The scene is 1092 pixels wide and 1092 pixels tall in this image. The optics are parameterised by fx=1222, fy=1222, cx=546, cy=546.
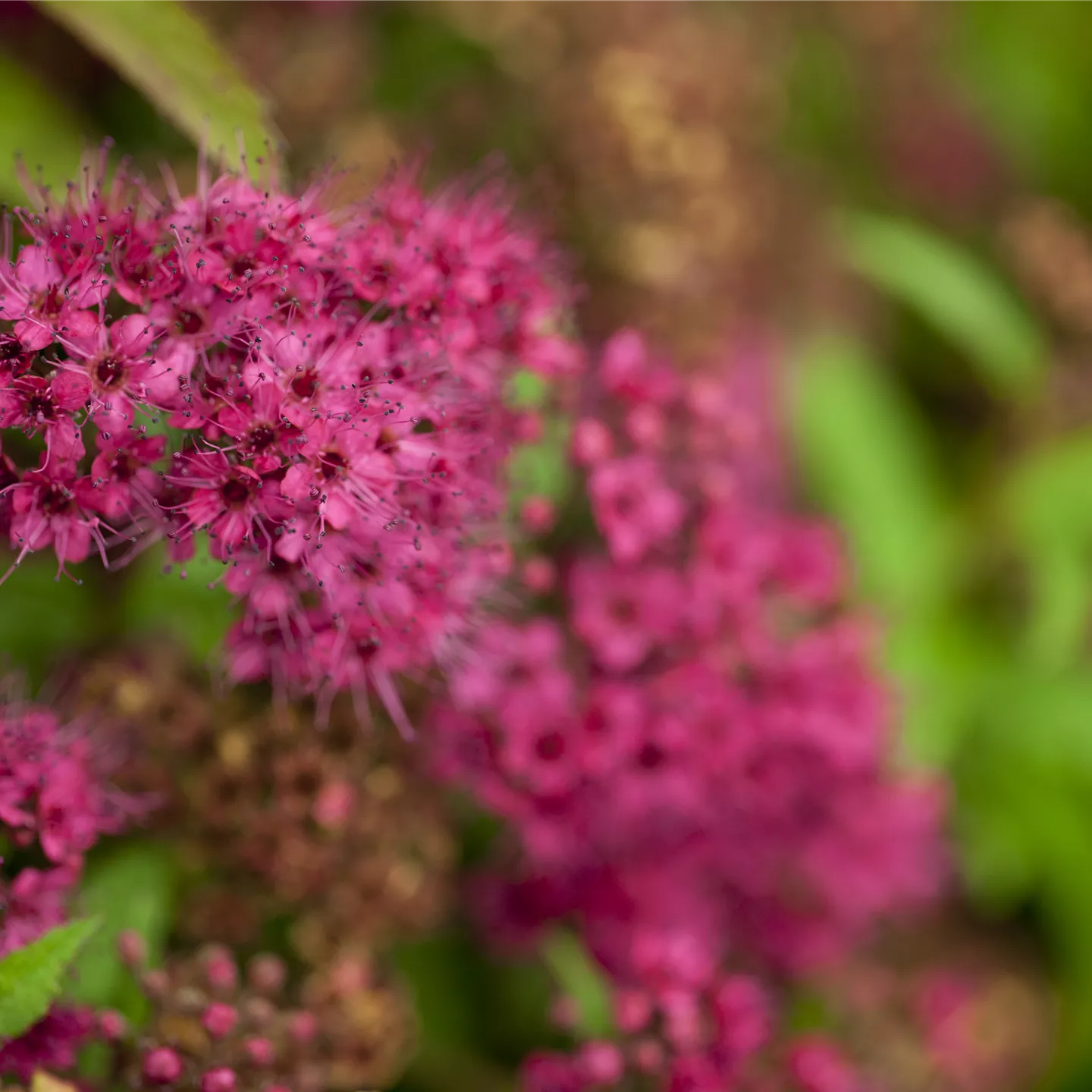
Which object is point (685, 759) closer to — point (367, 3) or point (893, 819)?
point (893, 819)

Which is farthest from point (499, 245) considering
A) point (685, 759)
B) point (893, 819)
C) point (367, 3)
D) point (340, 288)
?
point (893, 819)

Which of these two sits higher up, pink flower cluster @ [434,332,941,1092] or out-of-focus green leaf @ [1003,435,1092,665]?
out-of-focus green leaf @ [1003,435,1092,665]

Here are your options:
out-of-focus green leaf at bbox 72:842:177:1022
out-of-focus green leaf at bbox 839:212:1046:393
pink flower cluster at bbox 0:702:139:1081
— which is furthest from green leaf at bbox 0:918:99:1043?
out-of-focus green leaf at bbox 839:212:1046:393

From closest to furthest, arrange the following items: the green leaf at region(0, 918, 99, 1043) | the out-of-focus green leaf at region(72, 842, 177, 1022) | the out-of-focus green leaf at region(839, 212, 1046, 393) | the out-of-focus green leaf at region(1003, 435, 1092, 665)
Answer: the green leaf at region(0, 918, 99, 1043) → the out-of-focus green leaf at region(72, 842, 177, 1022) → the out-of-focus green leaf at region(1003, 435, 1092, 665) → the out-of-focus green leaf at region(839, 212, 1046, 393)

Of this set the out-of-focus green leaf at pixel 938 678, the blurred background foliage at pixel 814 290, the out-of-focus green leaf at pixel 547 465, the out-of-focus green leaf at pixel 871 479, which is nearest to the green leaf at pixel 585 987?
the blurred background foliage at pixel 814 290

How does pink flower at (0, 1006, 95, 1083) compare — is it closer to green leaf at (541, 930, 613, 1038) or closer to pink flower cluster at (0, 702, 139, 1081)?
pink flower cluster at (0, 702, 139, 1081)

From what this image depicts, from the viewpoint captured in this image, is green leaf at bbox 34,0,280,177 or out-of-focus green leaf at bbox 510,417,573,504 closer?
green leaf at bbox 34,0,280,177

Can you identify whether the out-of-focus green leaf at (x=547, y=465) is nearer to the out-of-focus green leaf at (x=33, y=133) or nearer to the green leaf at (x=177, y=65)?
the green leaf at (x=177, y=65)

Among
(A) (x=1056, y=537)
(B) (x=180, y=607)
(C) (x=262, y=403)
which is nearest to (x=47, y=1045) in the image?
(B) (x=180, y=607)
